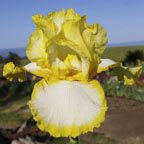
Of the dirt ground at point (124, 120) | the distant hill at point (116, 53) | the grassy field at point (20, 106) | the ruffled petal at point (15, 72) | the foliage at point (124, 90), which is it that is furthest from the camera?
the distant hill at point (116, 53)

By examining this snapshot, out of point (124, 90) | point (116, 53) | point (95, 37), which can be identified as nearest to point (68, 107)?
point (95, 37)

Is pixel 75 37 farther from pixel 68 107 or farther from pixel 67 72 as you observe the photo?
pixel 68 107

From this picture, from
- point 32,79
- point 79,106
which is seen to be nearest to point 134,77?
point 79,106

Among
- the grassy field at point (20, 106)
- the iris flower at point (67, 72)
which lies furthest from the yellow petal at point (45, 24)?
the grassy field at point (20, 106)

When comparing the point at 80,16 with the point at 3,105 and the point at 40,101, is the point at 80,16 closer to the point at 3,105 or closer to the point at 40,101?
the point at 40,101

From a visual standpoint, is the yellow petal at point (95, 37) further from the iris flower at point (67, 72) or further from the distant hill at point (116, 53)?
the distant hill at point (116, 53)

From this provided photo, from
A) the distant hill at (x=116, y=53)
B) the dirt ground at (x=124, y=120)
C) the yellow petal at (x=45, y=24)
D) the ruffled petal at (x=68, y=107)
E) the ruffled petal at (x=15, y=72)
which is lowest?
the distant hill at (x=116, y=53)

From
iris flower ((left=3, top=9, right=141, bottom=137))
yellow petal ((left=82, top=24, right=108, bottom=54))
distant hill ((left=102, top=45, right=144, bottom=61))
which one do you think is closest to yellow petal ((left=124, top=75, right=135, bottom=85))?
iris flower ((left=3, top=9, right=141, bottom=137))
